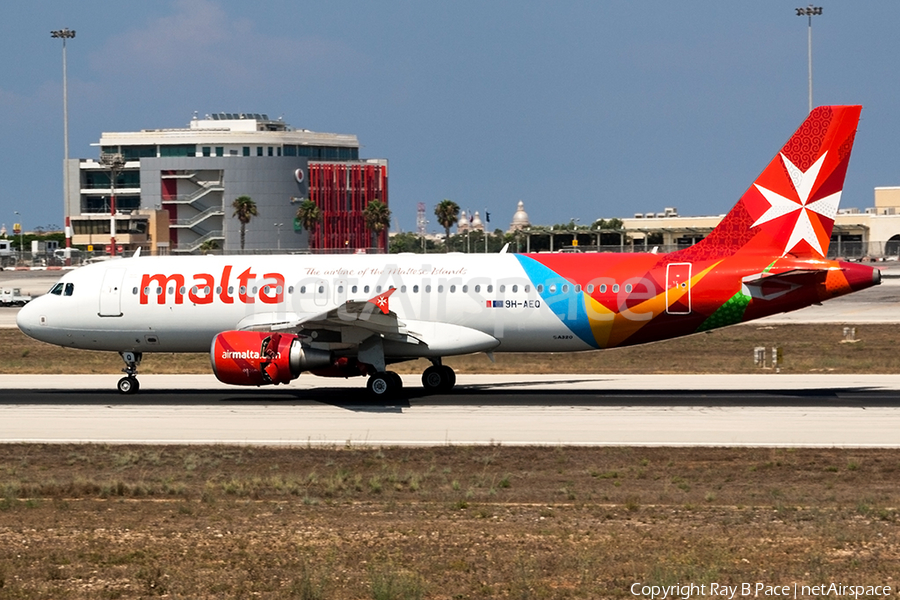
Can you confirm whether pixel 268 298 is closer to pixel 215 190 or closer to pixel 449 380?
pixel 449 380

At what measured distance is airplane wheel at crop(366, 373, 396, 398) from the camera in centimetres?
3172

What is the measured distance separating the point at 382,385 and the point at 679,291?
8.66 metres

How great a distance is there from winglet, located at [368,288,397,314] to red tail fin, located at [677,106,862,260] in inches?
336

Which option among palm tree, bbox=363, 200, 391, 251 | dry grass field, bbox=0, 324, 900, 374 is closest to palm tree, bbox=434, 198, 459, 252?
palm tree, bbox=363, 200, 391, 251

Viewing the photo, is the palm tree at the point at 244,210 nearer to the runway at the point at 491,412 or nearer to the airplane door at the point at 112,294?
the runway at the point at 491,412

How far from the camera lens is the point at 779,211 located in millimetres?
31188

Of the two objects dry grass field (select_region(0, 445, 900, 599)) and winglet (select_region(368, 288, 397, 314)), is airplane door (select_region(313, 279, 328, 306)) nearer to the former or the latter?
winglet (select_region(368, 288, 397, 314))

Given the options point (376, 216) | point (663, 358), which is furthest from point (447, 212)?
point (663, 358)

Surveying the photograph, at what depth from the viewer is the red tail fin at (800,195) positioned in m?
30.7

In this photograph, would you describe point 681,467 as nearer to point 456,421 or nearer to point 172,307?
point 456,421

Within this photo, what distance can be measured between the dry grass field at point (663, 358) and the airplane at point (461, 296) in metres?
8.20

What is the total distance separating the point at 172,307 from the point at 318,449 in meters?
11.5

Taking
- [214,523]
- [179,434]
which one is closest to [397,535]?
[214,523]

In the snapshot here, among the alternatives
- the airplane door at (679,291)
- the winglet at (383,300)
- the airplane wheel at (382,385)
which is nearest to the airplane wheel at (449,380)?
the airplane wheel at (382,385)
